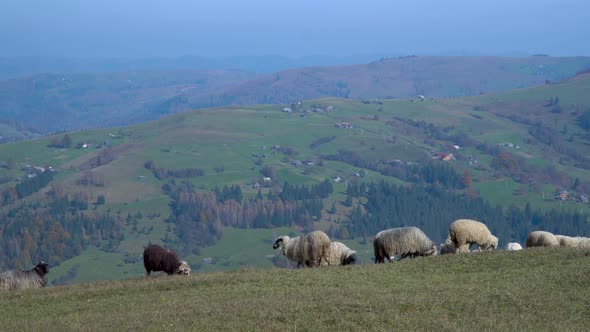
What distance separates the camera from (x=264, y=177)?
467 ft

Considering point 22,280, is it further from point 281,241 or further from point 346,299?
point 346,299

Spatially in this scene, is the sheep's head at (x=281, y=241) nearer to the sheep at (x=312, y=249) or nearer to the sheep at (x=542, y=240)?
the sheep at (x=312, y=249)

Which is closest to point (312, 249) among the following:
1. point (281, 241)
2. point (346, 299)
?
point (281, 241)

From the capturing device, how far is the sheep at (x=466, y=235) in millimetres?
29594

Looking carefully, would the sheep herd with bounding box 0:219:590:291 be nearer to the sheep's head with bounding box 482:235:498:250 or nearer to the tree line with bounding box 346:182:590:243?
the sheep's head with bounding box 482:235:498:250

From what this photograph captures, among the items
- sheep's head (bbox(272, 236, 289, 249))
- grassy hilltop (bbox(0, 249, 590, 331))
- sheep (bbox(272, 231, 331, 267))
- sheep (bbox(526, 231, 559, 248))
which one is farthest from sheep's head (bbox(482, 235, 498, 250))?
sheep's head (bbox(272, 236, 289, 249))

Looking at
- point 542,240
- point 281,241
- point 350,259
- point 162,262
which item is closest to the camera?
point 162,262

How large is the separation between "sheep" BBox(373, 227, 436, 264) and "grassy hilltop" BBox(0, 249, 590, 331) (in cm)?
293

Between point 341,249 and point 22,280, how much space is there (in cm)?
1166

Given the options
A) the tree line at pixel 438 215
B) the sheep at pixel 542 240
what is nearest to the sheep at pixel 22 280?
the sheep at pixel 542 240

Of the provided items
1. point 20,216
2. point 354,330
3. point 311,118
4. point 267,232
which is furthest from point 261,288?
point 311,118

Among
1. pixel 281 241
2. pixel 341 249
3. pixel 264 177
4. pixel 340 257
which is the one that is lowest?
pixel 264 177

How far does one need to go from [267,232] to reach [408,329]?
96844mm

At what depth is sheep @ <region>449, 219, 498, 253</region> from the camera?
2959 cm
